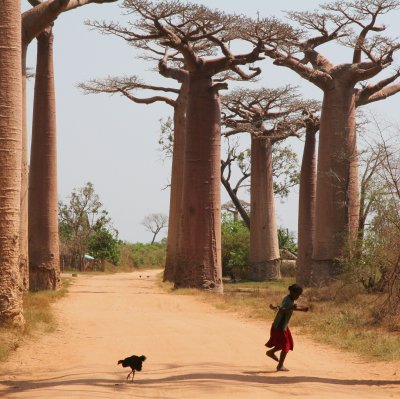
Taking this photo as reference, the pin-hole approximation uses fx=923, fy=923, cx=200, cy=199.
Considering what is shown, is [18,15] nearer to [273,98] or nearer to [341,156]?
[341,156]

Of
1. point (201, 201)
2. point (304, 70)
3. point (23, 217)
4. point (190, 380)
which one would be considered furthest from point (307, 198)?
point (190, 380)

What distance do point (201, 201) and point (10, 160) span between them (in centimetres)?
692

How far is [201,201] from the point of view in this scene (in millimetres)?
15422

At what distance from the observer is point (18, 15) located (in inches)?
354

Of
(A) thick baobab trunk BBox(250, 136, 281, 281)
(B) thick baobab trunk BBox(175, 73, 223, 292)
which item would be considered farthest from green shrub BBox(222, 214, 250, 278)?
(B) thick baobab trunk BBox(175, 73, 223, 292)

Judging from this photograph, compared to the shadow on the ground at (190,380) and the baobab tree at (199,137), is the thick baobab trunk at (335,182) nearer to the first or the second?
the baobab tree at (199,137)

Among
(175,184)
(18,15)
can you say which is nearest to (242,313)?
(18,15)

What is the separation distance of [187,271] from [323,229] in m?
2.81

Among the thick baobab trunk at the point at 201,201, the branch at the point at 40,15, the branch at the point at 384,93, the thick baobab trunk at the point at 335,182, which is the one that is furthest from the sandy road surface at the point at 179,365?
the branch at the point at 384,93

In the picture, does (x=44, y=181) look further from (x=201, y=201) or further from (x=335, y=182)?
(x=335, y=182)

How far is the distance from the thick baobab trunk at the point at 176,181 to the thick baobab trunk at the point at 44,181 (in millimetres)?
5131

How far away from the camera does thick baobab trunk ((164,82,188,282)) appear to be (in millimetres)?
19984

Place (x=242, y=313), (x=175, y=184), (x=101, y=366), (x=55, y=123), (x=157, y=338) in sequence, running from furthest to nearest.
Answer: (x=175, y=184) → (x=55, y=123) → (x=242, y=313) → (x=157, y=338) → (x=101, y=366)

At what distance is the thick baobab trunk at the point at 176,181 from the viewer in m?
20.0
